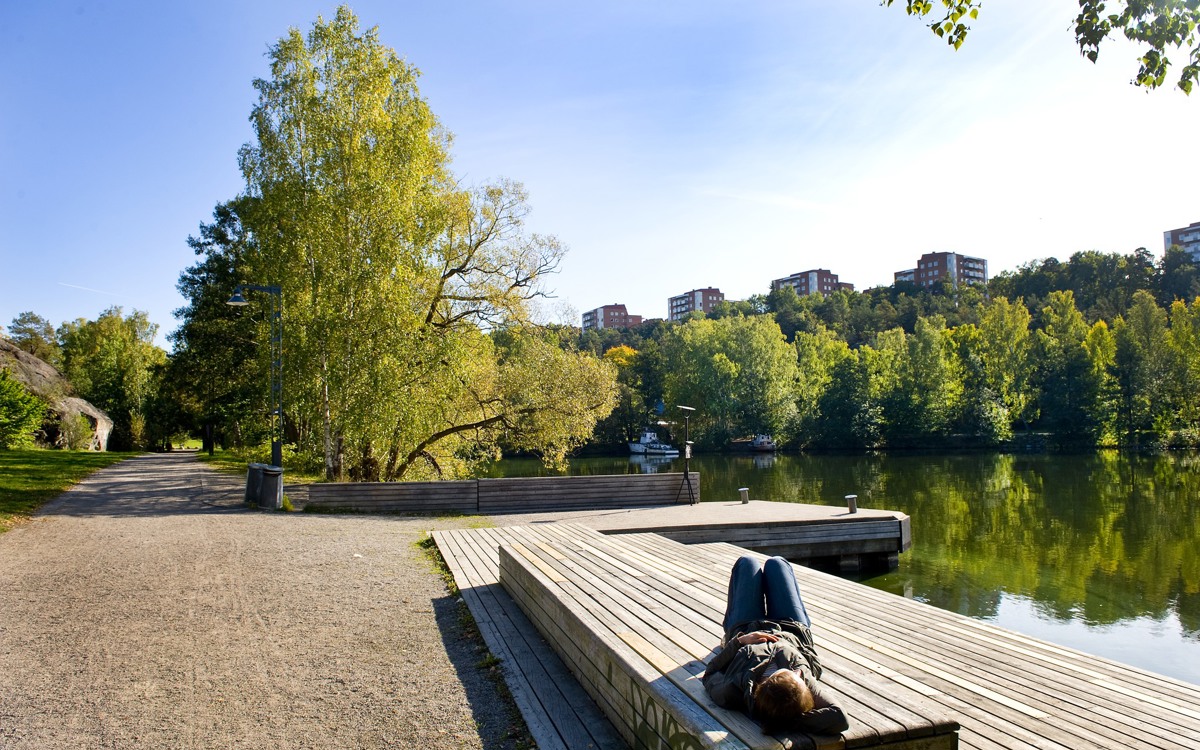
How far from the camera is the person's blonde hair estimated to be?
306 centimetres

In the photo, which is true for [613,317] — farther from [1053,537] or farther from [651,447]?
[1053,537]

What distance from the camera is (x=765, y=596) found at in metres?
4.05

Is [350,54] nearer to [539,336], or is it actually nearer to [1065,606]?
[539,336]

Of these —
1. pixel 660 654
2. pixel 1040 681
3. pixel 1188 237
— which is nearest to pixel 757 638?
pixel 660 654

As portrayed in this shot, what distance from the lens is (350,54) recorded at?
19.2 m

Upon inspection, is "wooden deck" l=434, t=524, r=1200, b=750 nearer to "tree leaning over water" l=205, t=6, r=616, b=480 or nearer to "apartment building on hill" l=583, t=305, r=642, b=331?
"tree leaning over water" l=205, t=6, r=616, b=480

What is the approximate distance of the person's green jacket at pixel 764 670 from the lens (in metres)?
3.04

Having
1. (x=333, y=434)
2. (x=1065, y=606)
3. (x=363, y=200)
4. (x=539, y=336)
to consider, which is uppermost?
(x=363, y=200)

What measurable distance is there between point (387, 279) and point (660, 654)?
50.6 ft

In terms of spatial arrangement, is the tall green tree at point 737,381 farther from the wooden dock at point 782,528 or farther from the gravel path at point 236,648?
the gravel path at point 236,648

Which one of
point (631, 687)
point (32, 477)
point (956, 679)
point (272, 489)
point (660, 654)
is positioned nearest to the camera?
point (631, 687)

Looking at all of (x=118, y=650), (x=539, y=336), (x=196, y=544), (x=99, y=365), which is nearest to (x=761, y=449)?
(x=539, y=336)

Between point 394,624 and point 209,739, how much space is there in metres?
2.40

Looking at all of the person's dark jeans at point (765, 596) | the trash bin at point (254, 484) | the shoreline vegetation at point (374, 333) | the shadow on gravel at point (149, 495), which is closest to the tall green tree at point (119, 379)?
the shoreline vegetation at point (374, 333)
